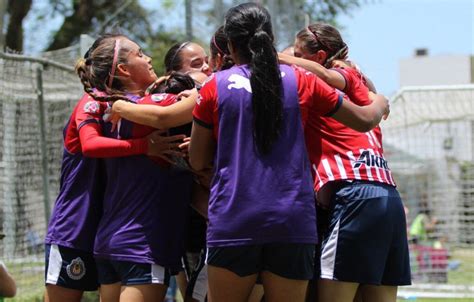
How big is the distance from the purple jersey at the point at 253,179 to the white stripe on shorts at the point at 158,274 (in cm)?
56

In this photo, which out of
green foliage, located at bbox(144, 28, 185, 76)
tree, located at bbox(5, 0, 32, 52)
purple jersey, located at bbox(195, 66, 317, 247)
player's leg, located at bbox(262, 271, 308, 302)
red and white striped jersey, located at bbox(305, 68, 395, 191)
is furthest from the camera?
green foliage, located at bbox(144, 28, 185, 76)

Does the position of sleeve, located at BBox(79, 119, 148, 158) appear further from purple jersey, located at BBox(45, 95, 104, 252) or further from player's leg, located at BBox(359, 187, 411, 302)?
player's leg, located at BBox(359, 187, 411, 302)

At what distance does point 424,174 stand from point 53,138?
10.1m

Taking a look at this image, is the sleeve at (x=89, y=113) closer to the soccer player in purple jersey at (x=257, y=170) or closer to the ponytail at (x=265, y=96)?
the soccer player in purple jersey at (x=257, y=170)

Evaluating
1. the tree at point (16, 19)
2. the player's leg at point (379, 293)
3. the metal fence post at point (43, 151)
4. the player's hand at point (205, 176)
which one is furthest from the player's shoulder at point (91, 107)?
the tree at point (16, 19)

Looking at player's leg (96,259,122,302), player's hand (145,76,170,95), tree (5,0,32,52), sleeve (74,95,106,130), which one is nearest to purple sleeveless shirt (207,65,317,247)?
player's hand (145,76,170,95)

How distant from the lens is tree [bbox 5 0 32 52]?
2600cm

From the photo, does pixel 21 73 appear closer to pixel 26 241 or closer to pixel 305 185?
pixel 26 241

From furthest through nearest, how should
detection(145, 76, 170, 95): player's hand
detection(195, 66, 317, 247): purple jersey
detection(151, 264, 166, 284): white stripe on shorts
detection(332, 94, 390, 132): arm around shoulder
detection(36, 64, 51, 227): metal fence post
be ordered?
detection(36, 64, 51, 227): metal fence post → detection(145, 76, 170, 95): player's hand → detection(151, 264, 166, 284): white stripe on shorts → detection(332, 94, 390, 132): arm around shoulder → detection(195, 66, 317, 247): purple jersey

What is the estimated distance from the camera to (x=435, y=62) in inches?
1753

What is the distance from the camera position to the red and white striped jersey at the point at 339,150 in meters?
4.51

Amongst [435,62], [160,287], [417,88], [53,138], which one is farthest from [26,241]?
[435,62]

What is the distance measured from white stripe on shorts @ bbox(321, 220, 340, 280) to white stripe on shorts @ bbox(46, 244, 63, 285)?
1.46 meters

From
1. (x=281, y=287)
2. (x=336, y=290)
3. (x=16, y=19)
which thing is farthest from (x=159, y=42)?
(x=281, y=287)
